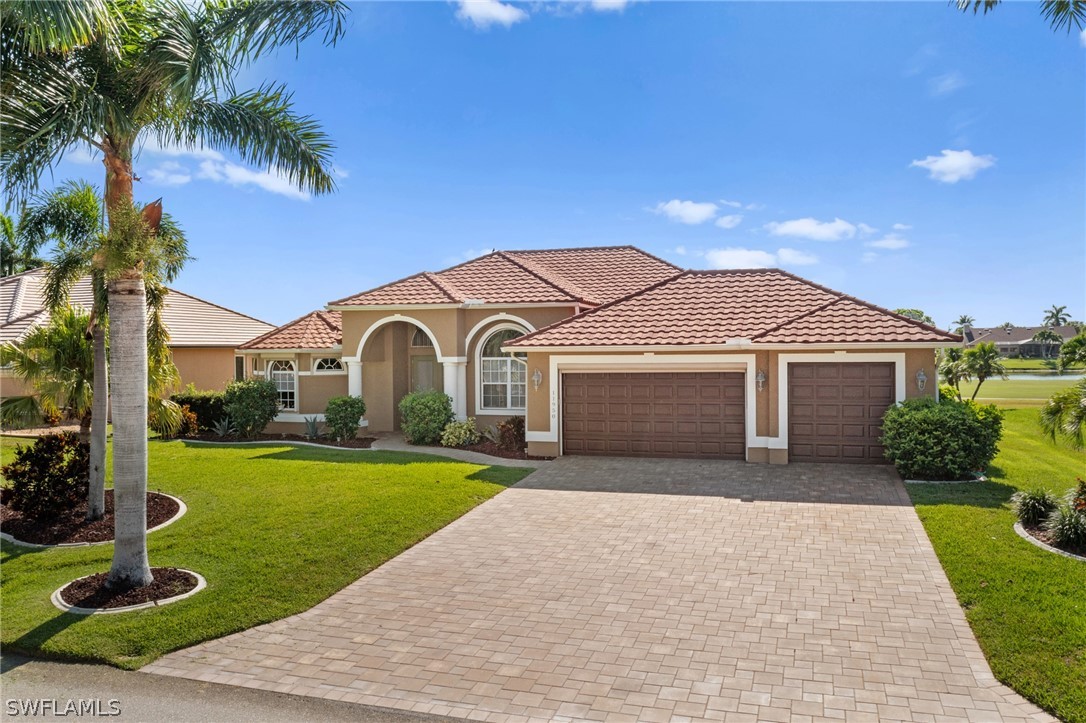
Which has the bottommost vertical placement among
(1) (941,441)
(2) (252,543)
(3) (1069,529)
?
(2) (252,543)

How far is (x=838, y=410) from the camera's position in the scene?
16156 mm

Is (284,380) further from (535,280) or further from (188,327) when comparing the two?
(535,280)

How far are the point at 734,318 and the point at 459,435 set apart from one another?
7668mm

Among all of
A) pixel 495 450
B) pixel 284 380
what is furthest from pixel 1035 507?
pixel 284 380

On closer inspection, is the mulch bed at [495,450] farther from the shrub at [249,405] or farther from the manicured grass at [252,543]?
the shrub at [249,405]

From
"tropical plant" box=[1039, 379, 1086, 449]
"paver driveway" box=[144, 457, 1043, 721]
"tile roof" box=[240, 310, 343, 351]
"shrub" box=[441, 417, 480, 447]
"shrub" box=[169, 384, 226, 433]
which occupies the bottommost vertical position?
"paver driveway" box=[144, 457, 1043, 721]

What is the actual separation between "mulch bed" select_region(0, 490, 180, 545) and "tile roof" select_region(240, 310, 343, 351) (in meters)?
10.9

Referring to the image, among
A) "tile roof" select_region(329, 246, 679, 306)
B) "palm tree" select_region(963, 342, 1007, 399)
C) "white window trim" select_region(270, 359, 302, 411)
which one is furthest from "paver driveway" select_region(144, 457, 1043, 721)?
"palm tree" select_region(963, 342, 1007, 399)

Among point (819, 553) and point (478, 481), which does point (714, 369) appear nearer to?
point (478, 481)

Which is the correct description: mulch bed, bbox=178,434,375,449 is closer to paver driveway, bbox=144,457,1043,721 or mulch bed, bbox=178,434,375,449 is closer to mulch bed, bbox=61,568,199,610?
A: paver driveway, bbox=144,457,1043,721

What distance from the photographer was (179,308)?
3128cm

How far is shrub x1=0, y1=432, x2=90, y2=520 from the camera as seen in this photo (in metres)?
12.0

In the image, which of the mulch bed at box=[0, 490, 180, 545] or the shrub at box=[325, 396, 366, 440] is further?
the shrub at box=[325, 396, 366, 440]

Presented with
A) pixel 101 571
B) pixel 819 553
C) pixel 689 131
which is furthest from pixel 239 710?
pixel 689 131
